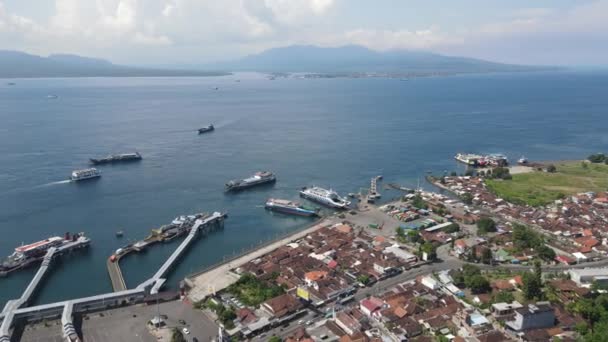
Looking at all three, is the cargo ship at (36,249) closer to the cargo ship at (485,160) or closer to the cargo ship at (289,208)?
the cargo ship at (289,208)

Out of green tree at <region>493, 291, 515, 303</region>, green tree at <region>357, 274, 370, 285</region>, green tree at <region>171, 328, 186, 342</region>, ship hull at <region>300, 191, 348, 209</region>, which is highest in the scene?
green tree at <region>171, 328, 186, 342</region>

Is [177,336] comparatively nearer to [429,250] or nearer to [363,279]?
[363,279]

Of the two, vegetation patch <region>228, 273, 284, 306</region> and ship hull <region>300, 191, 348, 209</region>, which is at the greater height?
vegetation patch <region>228, 273, 284, 306</region>

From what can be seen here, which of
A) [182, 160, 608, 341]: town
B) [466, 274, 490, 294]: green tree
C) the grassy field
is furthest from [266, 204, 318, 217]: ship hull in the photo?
the grassy field

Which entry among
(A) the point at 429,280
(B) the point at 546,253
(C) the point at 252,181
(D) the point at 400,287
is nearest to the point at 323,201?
(C) the point at 252,181

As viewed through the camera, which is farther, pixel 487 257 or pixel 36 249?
pixel 36 249

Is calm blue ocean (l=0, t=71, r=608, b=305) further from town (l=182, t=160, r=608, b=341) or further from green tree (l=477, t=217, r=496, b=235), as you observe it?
green tree (l=477, t=217, r=496, b=235)

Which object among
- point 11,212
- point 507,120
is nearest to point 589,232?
point 11,212
